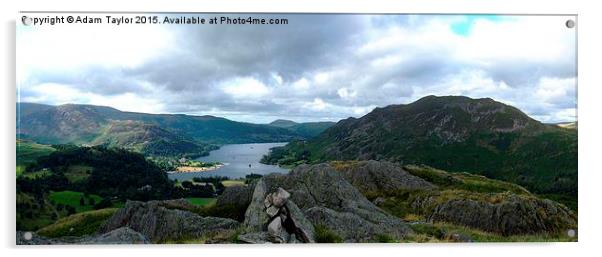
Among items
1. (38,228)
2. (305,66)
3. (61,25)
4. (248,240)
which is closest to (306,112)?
(305,66)

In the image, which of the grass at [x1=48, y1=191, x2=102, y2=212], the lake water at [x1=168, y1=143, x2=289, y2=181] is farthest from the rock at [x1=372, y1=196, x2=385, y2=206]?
the grass at [x1=48, y1=191, x2=102, y2=212]

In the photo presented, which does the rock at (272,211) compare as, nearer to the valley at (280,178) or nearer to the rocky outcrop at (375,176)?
the valley at (280,178)

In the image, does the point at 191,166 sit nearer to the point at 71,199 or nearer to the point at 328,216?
the point at 71,199

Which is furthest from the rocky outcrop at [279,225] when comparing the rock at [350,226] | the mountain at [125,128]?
the mountain at [125,128]

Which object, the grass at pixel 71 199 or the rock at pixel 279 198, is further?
the grass at pixel 71 199

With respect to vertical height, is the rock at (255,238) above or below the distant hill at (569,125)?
below

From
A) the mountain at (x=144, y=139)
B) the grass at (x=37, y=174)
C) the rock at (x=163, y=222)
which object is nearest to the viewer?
the rock at (x=163, y=222)
